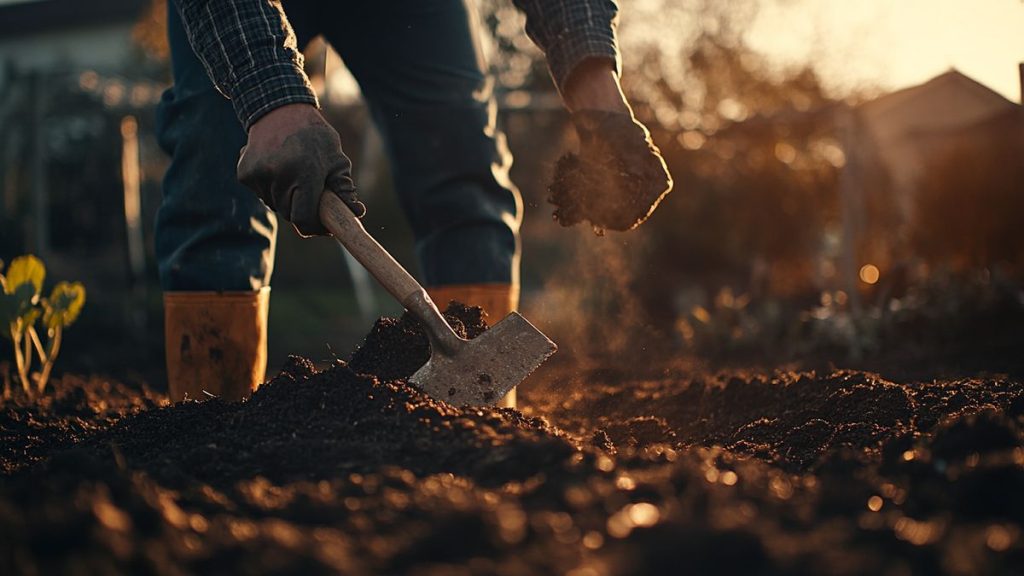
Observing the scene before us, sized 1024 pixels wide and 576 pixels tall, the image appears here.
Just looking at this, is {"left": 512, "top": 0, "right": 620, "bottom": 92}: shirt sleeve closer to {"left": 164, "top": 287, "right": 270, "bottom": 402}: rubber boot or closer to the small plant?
{"left": 164, "top": 287, "right": 270, "bottom": 402}: rubber boot

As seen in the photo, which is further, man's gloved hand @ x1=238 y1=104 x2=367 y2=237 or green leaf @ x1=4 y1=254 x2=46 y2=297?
green leaf @ x1=4 y1=254 x2=46 y2=297

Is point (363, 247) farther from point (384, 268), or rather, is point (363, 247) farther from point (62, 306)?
point (62, 306)

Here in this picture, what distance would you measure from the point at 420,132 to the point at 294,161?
0.80 m

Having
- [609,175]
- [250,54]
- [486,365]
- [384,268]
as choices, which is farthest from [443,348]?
[250,54]

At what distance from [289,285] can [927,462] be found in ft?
29.7

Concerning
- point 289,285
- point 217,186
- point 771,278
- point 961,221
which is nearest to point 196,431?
point 217,186

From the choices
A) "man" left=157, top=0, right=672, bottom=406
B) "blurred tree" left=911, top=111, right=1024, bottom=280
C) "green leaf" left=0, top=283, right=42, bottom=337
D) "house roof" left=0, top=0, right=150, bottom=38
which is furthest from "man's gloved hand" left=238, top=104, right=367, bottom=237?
"house roof" left=0, top=0, right=150, bottom=38

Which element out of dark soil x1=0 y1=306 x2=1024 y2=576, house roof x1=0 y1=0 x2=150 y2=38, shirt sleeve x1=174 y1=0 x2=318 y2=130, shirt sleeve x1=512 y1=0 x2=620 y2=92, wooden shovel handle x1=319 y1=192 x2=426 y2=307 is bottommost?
dark soil x1=0 y1=306 x2=1024 y2=576

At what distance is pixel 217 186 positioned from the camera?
2529mm

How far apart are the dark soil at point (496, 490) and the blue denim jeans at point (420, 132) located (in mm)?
601

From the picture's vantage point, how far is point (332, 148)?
214cm

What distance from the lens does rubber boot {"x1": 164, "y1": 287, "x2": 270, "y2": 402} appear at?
8.25ft

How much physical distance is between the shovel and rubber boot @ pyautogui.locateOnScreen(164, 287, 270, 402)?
497 mm

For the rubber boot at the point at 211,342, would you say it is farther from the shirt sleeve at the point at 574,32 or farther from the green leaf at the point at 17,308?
the shirt sleeve at the point at 574,32
